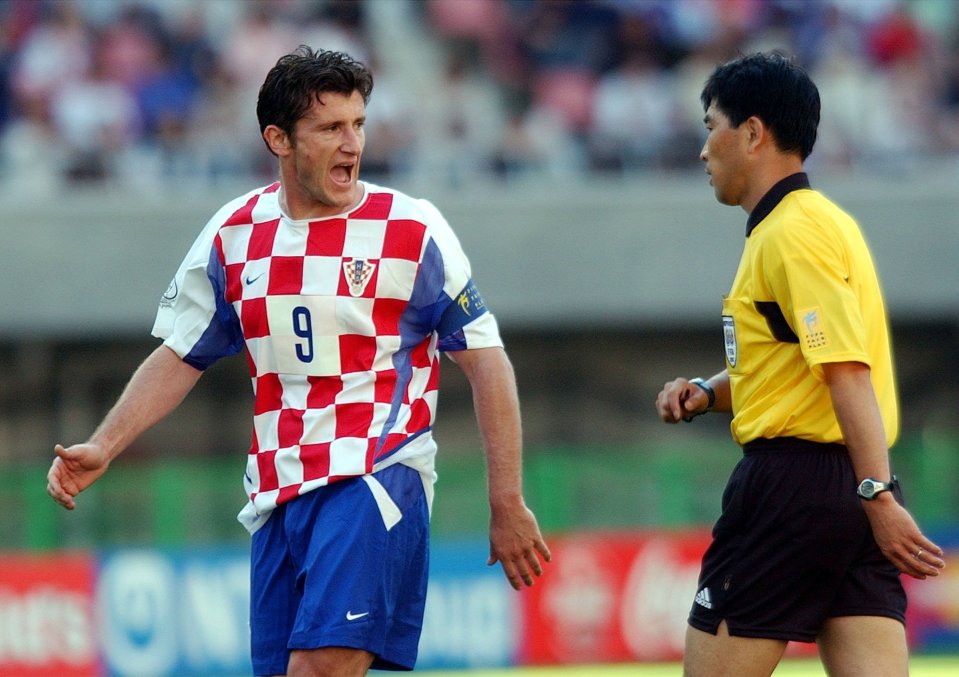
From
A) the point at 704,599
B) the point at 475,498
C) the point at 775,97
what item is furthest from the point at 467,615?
the point at 775,97

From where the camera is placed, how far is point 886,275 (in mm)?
14789

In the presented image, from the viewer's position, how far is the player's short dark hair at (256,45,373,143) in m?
4.49

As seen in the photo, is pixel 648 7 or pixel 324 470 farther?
pixel 648 7

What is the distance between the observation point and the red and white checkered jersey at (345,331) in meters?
4.49

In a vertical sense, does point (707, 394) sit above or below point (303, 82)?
below

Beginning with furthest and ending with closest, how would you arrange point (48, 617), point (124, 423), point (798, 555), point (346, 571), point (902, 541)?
point (48, 617) < point (124, 423) < point (346, 571) < point (798, 555) < point (902, 541)

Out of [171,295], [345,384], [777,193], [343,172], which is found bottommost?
[345,384]

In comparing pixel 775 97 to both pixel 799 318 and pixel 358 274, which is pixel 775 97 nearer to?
pixel 799 318

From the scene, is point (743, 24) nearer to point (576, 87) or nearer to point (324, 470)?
point (576, 87)


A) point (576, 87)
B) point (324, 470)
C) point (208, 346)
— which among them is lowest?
point (324, 470)

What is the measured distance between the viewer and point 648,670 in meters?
11.6

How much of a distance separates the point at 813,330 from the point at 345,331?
1308 mm

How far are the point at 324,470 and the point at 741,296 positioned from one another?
1.26 metres

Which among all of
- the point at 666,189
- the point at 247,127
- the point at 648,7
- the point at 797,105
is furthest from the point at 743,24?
the point at 797,105
